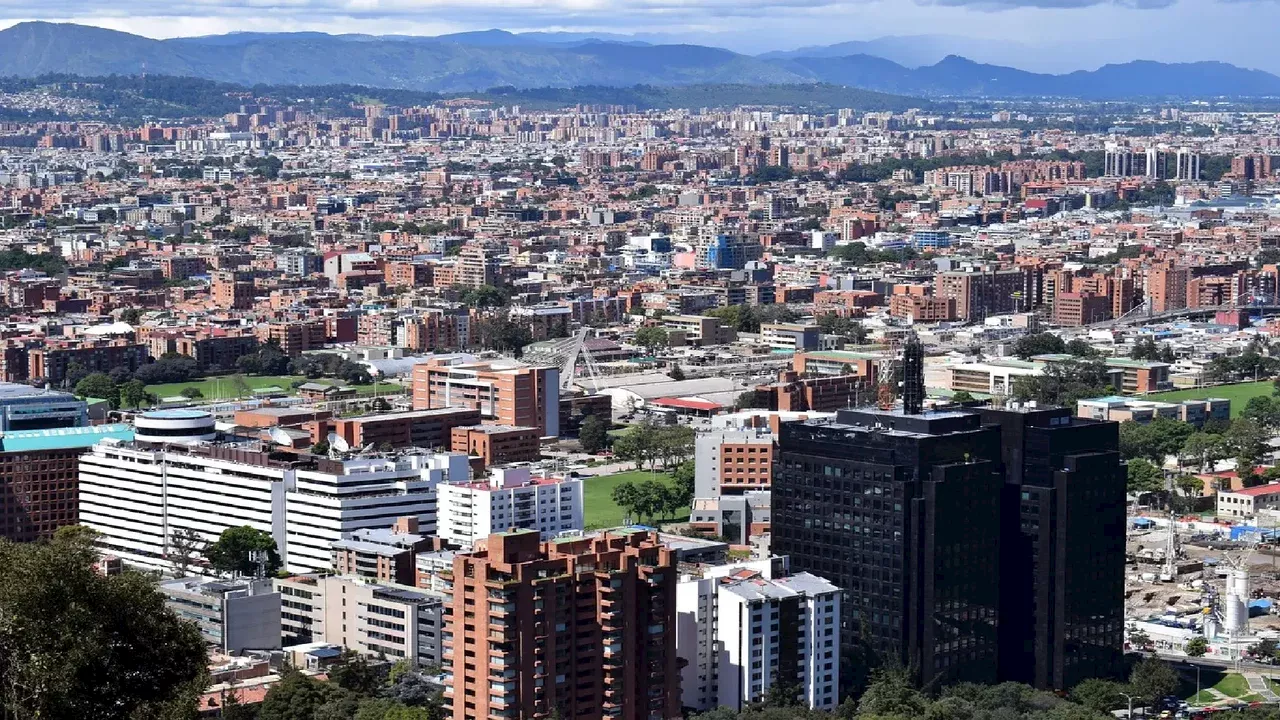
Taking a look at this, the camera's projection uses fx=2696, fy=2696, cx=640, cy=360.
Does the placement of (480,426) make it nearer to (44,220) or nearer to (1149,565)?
Answer: (1149,565)

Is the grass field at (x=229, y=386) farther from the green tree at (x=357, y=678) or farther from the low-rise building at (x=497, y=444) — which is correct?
the green tree at (x=357, y=678)

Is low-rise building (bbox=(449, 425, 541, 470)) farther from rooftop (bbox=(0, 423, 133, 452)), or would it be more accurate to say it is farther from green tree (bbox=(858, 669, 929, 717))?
green tree (bbox=(858, 669, 929, 717))

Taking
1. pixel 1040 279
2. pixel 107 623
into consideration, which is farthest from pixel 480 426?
pixel 1040 279

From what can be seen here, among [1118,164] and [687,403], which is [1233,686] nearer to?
[687,403]

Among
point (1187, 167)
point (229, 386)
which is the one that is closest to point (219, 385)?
point (229, 386)

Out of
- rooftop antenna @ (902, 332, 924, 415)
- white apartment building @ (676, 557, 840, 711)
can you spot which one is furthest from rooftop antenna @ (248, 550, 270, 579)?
rooftop antenna @ (902, 332, 924, 415)
